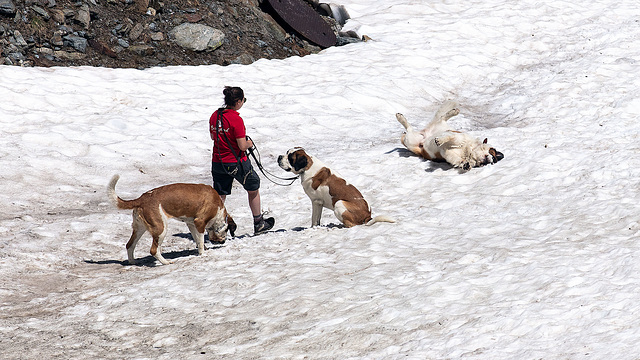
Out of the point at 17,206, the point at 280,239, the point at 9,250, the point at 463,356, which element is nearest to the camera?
the point at 463,356

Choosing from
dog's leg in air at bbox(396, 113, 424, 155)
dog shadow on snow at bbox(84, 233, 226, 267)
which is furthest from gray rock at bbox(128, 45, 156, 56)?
dog shadow on snow at bbox(84, 233, 226, 267)

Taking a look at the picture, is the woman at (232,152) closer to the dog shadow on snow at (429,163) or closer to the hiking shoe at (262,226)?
the hiking shoe at (262,226)

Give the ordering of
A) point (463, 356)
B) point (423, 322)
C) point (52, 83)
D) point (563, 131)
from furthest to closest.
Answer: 1. point (52, 83)
2. point (563, 131)
3. point (423, 322)
4. point (463, 356)

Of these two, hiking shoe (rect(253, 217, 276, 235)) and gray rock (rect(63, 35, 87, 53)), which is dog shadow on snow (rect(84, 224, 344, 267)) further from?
gray rock (rect(63, 35, 87, 53))

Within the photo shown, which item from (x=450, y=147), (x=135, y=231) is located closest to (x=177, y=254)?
(x=135, y=231)

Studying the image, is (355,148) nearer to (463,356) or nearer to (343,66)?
(343,66)

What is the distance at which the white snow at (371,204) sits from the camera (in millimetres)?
5762

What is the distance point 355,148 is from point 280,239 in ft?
15.0

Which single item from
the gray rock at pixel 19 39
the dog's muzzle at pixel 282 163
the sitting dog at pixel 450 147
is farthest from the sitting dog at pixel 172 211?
the gray rock at pixel 19 39

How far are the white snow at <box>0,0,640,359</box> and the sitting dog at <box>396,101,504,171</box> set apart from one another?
0.22m

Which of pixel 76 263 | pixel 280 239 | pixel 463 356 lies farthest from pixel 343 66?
pixel 463 356

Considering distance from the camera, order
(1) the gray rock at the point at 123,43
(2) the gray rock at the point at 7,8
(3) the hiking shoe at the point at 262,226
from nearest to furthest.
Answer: (3) the hiking shoe at the point at 262,226
(2) the gray rock at the point at 7,8
(1) the gray rock at the point at 123,43

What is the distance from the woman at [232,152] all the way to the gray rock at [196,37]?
8.60 m

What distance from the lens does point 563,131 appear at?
40.6 ft
